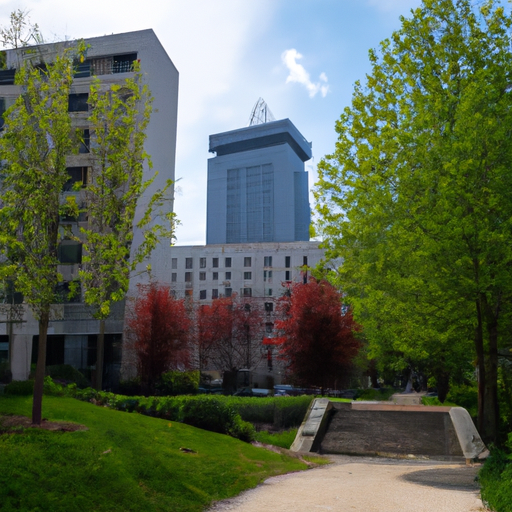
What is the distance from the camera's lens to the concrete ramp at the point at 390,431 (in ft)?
69.5

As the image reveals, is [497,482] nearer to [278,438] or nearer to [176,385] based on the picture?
[278,438]

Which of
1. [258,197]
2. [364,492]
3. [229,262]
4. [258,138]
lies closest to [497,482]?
[364,492]

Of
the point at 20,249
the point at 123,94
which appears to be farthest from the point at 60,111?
the point at 123,94

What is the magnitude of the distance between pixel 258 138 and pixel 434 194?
17952cm

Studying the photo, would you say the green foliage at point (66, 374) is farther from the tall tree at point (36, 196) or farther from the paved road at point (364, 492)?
the paved road at point (364, 492)

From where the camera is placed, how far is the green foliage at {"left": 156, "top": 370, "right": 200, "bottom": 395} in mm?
39594

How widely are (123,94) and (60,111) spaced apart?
81.0ft

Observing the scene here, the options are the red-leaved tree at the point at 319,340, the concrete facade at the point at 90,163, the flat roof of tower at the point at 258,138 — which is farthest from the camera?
the flat roof of tower at the point at 258,138

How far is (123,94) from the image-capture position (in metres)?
38.7

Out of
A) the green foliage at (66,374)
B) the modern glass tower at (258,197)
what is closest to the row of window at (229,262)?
the green foliage at (66,374)

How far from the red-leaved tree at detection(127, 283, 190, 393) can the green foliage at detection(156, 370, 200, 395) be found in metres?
0.53

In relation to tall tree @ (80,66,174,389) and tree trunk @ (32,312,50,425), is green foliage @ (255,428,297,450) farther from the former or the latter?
tree trunk @ (32,312,50,425)

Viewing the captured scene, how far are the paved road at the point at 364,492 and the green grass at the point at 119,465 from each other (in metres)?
0.63

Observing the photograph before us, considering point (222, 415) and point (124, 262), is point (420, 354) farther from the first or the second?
point (124, 262)
